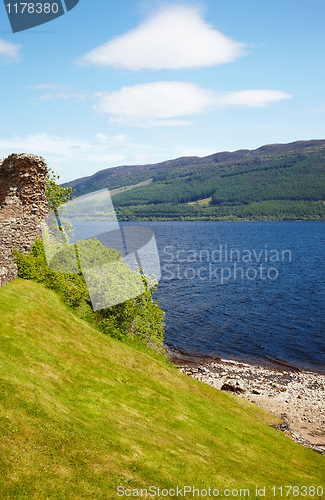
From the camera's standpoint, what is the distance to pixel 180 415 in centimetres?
2047

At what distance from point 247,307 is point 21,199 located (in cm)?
5387

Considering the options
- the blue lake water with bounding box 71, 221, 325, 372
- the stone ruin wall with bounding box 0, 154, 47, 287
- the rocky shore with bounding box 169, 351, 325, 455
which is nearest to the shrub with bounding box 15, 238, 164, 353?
the stone ruin wall with bounding box 0, 154, 47, 287

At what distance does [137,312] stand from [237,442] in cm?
1175

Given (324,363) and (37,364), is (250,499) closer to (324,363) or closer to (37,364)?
(37,364)

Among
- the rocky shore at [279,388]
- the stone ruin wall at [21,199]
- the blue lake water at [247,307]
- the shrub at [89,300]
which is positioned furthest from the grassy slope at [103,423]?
the blue lake water at [247,307]

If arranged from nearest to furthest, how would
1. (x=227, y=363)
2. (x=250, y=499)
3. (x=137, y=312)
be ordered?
(x=250, y=499)
(x=137, y=312)
(x=227, y=363)

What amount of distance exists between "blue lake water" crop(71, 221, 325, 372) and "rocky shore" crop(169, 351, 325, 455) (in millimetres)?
3079

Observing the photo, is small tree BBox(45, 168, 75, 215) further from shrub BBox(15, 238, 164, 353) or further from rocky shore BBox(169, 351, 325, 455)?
rocky shore BBox(169, 351, 325, 455)

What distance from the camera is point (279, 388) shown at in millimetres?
40906

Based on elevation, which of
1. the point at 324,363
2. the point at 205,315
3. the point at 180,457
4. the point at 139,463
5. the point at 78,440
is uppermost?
the point at 78,440

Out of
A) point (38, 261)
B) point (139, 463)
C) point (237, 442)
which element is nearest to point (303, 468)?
point (237, 442)

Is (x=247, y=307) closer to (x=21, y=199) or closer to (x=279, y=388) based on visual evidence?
(x=279, y=388)

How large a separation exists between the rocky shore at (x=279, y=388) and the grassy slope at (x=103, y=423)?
9367 mm

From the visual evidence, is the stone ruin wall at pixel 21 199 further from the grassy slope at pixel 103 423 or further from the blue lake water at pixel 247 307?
the blue lake water at pixel 247 307
